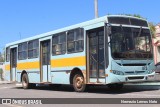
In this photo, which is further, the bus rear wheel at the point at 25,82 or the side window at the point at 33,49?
the bus rear wheel at the point at 25,82

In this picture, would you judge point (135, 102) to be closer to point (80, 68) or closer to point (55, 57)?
point (80, 68)

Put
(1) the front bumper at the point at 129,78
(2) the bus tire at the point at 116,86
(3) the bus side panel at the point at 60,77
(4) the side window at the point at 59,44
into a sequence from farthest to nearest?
(4) the side window at the point at 59,44
(3) the bus side panel at the point at 60,77
(2) the bus tire at the point at 116,86
(1) the front bumper at the point at 129,78

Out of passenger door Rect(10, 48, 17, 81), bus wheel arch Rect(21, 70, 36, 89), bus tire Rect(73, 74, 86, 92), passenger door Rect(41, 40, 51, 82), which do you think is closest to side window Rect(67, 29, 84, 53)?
bus tire Rect(73, 74, 86, 92)

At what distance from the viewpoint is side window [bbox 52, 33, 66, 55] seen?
65.2ft

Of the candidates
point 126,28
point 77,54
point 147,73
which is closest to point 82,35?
point 77,54

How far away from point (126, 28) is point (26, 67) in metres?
9.30

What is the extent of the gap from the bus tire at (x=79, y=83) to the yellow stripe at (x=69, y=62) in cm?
57

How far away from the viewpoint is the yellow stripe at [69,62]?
59.1 feet

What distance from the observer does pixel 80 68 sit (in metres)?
18.2

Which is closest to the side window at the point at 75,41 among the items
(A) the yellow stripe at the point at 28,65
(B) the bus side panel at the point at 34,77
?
(A) the yellow stripe at the point at 28,65

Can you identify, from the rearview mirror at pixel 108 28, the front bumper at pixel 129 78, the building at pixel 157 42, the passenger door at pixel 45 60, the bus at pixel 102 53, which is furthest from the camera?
the building at pixel 157 42

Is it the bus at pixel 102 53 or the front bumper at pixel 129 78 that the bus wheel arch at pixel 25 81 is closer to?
the bus at pixel 102 53

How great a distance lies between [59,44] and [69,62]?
1.48 m

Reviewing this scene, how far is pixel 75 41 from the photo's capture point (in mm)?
18688
